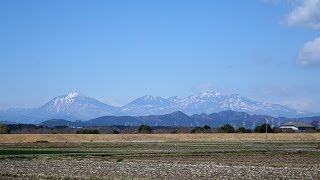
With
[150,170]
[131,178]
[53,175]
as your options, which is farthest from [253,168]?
[53,175]

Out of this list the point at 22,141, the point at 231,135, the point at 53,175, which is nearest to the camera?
the point at 53,175

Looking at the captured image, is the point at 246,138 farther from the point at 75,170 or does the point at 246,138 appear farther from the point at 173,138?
the point at 75,170

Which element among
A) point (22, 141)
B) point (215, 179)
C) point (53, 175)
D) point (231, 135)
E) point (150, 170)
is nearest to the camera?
point (215, 179)

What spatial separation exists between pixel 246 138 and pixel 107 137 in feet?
90.2

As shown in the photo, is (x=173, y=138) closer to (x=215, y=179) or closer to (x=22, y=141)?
(x=22, y=141)

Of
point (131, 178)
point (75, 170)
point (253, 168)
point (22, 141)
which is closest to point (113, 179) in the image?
point (131, 178)

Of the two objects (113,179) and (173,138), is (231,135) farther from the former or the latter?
(113,179)

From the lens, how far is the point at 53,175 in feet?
107

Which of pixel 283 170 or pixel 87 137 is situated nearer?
pixel 283 170

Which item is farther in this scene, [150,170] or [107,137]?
[107,137]

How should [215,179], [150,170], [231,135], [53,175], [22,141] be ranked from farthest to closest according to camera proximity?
1. [231,135]
2. [22,141]
3. [150,170]
4. [53,175]
5. [215,179]

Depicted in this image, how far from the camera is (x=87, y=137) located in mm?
117312

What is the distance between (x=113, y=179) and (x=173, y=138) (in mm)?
87818

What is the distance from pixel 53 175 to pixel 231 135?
88.3 meters
